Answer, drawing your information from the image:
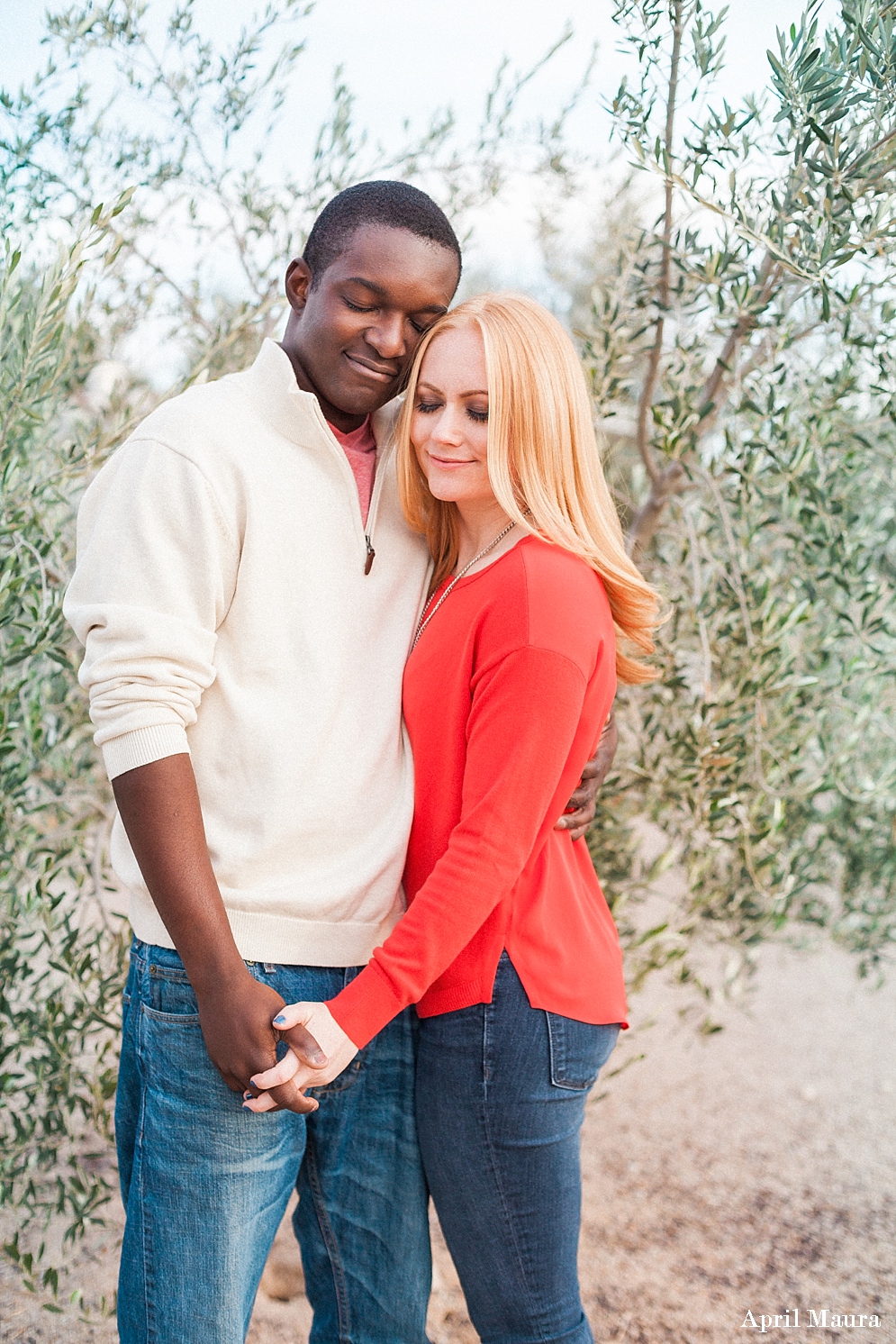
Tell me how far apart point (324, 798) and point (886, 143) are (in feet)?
5.50

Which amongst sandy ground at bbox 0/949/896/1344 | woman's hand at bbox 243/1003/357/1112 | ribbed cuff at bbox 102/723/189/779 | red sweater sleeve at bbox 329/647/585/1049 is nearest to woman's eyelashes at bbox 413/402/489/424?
red sweater sleeve at bbox 329/647/585/1049

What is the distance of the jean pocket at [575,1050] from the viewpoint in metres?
1.82

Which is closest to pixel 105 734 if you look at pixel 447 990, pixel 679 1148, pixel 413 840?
pixel 413 840

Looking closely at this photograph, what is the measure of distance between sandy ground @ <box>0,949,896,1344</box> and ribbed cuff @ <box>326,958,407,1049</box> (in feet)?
5.31

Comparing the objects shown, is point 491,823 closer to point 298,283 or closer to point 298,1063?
point 298,1063

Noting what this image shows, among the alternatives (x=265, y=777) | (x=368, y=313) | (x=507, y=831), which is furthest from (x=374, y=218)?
(x=507, y=831)

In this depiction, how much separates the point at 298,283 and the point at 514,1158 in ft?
5.63

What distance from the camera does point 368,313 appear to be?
6.32ft

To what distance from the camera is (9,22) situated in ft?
8.48

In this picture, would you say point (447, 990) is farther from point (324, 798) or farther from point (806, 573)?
point (806, 573)

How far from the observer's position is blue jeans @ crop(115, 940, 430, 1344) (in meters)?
1.69

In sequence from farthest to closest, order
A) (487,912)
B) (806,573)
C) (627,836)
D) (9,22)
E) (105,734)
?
(627,836) < (806,573) < (9,22) < (487,912) < (105,734)

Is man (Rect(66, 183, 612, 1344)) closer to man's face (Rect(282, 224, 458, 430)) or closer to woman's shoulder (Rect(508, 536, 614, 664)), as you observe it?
man's face (Rect(282, 224, 458, 430))

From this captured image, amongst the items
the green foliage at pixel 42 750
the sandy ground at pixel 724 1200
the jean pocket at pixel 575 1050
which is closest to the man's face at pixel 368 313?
the green foliage at pixel 42 750
